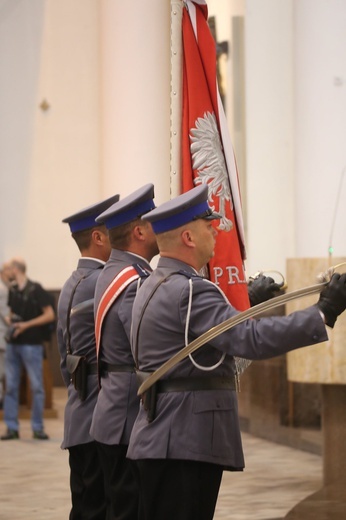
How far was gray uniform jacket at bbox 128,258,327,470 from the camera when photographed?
356 cm

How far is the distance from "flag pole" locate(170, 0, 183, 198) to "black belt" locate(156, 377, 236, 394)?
137 cm

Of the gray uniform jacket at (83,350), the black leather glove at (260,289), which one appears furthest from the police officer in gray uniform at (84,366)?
the black leather glove at (260,289)

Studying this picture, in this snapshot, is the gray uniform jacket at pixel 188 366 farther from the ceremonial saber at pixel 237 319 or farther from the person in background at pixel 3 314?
the person in background at pixel 3 314

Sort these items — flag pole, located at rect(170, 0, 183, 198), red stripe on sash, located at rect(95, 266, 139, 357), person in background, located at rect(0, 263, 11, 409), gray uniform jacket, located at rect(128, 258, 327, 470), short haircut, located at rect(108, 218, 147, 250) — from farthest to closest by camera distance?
person in background, located at rect(0, 263, 11, 409)
flag pole, located at rect(170, 0, 183, 198)
short haircut, located at rect(108, 218, 147, 250)
red stripe on sash, located at rect(95, 266, 139, 357)
gray uniform jacket, located at rect(128, 258, 327, 470)

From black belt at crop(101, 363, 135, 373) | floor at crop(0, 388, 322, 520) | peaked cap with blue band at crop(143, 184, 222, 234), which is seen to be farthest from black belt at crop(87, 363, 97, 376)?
floor at crop(0, 388, 322, 520)

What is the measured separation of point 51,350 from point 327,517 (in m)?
8.85

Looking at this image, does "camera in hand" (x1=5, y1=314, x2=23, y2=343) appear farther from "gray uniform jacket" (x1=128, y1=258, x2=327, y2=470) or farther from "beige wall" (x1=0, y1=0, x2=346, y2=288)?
"gray uniform jacket" (x1=128, y1=258, x2=327, y2=470)

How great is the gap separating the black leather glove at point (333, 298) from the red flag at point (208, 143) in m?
1.23

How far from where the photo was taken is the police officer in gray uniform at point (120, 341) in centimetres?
423

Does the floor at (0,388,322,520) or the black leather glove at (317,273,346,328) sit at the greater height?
the black leather glove at (317,273,346,328)

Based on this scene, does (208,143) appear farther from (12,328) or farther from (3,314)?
(3,314)

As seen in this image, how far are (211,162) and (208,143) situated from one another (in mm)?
85

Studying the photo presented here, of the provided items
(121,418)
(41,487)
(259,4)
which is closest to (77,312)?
(121,418)

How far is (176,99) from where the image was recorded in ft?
16.3
